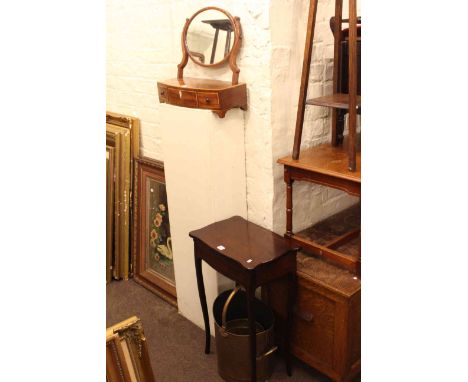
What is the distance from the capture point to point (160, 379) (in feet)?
7.48

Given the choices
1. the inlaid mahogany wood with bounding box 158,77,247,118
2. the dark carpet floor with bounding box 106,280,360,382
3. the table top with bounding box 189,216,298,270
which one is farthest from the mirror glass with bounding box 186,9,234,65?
the dark carpet floor with bounding box 106,280,360,382

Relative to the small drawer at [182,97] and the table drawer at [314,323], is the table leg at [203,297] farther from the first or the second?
the small drawer at [182,97]

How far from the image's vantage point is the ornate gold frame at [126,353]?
1564 millimetres

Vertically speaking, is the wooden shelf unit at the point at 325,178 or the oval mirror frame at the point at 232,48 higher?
the oval mirror frame at the point at 232,48

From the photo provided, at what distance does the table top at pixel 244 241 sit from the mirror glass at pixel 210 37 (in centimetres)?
76

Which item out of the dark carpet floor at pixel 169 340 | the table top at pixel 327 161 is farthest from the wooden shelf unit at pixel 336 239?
the dark carpet floor at pixel 169 340

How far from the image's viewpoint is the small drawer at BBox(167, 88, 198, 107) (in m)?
2.08

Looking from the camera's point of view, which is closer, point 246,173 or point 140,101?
point 246,173

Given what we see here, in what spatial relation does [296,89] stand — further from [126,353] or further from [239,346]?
[126,353]
